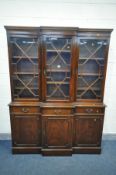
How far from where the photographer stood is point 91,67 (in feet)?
8.56

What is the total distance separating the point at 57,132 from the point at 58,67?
109cm

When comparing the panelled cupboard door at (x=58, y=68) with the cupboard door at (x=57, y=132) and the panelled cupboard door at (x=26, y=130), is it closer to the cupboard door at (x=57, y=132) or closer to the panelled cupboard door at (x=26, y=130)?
the cupboard door at (x=57, y=132)

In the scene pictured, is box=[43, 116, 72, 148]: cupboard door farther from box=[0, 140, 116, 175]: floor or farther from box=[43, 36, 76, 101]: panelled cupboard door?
box=[43, 36, 76, 101]: panelled cupboard door

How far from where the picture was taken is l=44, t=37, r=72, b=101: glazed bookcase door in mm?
2375

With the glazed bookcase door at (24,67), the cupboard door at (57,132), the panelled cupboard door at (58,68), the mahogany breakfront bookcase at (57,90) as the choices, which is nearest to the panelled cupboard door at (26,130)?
the mahogany breakfront bookcase at (57,90)

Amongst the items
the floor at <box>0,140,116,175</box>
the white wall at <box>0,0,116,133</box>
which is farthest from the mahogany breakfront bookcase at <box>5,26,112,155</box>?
the white wall at <box>0,0,116,133</box>

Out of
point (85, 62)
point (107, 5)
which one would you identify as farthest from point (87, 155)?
point (107, 5)

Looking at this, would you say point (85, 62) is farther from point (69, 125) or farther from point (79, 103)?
point (69, 125)

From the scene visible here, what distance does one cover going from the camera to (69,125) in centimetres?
254

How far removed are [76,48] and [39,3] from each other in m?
1.05

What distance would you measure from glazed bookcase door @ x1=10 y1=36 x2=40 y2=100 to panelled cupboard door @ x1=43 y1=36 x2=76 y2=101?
0.17 meters

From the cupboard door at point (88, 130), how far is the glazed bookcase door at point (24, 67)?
0.87 meters

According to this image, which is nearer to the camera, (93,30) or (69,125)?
(93,30)

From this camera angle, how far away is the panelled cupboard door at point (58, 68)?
92.5 inches
